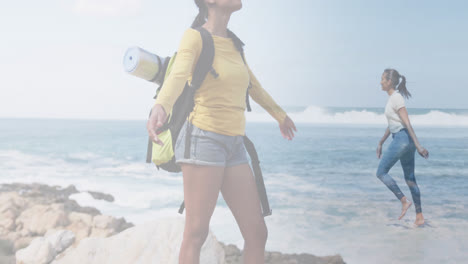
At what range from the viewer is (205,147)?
145 cm

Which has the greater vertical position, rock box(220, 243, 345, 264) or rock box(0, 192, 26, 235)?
rock box(220, 243, 345, 264)

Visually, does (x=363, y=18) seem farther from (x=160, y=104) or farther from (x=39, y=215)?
(x=39, y=215)

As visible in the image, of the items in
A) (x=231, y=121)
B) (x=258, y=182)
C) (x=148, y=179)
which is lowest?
(x=148, y=179)

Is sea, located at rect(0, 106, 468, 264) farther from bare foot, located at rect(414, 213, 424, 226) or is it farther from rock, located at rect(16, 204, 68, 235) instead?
rock, located at rect(16, 204, 68, 235)

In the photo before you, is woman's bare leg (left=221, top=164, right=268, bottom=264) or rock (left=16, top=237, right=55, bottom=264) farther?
rock (left=16, top=237, right=55, bottom=264)

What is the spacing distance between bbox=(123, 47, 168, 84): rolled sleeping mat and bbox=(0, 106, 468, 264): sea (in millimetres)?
1298

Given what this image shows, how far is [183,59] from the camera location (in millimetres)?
1389

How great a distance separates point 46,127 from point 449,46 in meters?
3.35

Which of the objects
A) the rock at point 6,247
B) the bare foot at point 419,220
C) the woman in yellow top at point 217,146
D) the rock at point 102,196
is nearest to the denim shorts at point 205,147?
the woman in yellow top at point 217,146

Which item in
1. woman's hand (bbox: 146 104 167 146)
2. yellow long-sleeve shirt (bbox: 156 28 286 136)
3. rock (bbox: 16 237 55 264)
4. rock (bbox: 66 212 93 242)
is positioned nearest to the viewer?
woman's hand (bbox: 146 104 167 146)

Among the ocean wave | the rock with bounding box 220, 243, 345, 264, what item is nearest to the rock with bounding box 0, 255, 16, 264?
the rock with bounding box 220, 243, 345, 264

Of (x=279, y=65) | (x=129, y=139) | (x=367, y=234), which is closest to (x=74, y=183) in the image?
(x=129, y=139)

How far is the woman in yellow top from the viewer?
4.77 ft

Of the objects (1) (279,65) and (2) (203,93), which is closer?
(2) (203,93)
